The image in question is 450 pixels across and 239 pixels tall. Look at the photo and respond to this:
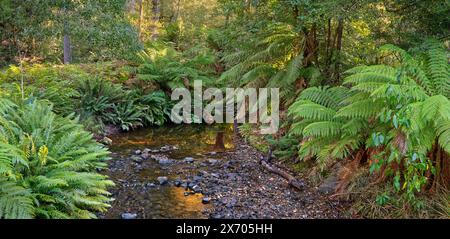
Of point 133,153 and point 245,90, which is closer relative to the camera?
point 133,153

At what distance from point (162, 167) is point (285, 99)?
2831 mm

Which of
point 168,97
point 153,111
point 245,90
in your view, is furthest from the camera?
point 168,97

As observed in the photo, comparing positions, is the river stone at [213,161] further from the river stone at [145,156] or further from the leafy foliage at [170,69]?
the leafy foliage at [170,69]

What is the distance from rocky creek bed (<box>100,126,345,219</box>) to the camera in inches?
184

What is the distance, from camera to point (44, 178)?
4.08 metres

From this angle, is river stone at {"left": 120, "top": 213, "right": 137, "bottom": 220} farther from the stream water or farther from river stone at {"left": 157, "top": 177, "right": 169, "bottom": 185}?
river stone at {"left": 157, "top": 177, "right": 169, "bottom": 185}

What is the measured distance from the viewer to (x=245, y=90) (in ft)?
28.1

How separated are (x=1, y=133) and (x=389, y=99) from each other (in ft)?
14.1

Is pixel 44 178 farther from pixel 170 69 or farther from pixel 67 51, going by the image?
pixel 67 51

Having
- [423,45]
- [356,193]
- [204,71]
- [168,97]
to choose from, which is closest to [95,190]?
[356,193]

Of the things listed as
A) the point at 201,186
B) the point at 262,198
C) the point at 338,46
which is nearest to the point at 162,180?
the point at 201,186

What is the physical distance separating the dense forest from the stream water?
220mm

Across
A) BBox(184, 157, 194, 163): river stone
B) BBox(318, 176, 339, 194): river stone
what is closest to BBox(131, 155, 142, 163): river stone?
BBox(184, 157, 194, 163): river stone

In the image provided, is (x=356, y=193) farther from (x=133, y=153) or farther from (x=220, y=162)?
(x=133, y=153)
